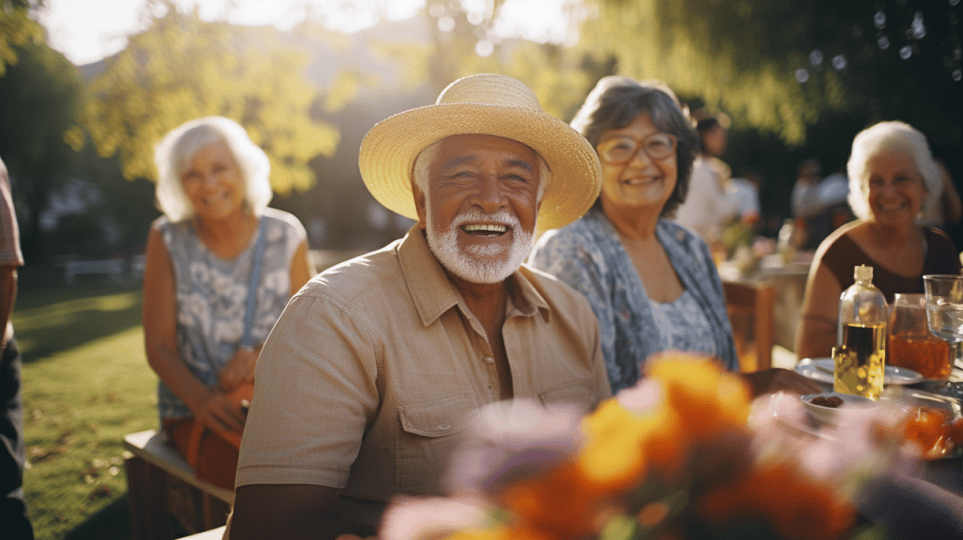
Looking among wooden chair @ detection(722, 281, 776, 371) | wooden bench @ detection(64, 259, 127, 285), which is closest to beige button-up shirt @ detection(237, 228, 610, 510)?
wooden chair @ detection(722, 281, 776, 371)

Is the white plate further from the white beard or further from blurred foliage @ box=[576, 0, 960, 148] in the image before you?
blurred foliage @ box=[576, 0, 960, 148]

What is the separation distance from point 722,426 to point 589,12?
37.7 feet

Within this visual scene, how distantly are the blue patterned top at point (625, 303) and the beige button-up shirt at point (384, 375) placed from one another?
1.86 ft

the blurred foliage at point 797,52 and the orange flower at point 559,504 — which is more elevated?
the blurred foliage at point 797,52

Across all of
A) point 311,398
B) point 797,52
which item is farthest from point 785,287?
point 797,52

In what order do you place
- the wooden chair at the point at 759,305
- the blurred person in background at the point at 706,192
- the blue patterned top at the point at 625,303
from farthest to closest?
the blurred person in background at the point at 706,192 → the wooden chair at the point at 759,305 → the blue patterned top at the point at 625,303

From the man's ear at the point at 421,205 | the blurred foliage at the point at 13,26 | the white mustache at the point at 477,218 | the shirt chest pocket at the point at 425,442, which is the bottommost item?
the shirt chest pocket at the point at 425,442

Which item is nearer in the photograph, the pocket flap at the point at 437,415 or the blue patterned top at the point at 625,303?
the pocket flap at the point at 437,415

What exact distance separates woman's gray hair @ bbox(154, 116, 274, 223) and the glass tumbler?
3.08m

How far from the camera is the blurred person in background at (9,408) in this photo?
2.29m

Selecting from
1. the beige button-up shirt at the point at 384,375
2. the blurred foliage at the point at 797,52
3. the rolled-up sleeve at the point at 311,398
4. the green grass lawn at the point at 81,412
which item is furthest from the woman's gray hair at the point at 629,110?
the blurred foliage at the point at 797,52

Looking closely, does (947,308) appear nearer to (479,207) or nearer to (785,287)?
(479,207)

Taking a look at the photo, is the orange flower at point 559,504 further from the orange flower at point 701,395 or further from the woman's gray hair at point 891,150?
the woman's gray hair at point 891,150

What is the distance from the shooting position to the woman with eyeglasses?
2.65 metres
